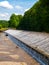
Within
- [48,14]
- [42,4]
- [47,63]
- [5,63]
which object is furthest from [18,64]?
[42,4]

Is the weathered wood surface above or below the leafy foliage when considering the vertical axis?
above

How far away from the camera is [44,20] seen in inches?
2313

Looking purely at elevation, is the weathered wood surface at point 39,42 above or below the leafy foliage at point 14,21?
above

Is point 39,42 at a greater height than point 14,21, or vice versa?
point 39,42

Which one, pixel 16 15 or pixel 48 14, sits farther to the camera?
pixel 16 15

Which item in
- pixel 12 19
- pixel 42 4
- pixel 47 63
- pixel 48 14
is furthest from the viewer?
pixel 12 19

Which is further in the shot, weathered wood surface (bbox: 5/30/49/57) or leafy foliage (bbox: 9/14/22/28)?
leafy foliage (bbox: 9/14/22/28)

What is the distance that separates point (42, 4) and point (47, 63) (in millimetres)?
47206

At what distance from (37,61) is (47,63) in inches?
69.3

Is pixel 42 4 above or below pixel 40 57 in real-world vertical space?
above

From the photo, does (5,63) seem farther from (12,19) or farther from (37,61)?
(12,19)

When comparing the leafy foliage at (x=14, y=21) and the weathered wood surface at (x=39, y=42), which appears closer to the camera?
the weathered wood surface at (x=39, y=42)

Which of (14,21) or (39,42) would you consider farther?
(14,21)

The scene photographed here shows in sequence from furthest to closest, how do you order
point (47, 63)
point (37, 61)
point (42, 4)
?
point (42, 4) → point (37, 61) → point (47, 63)
